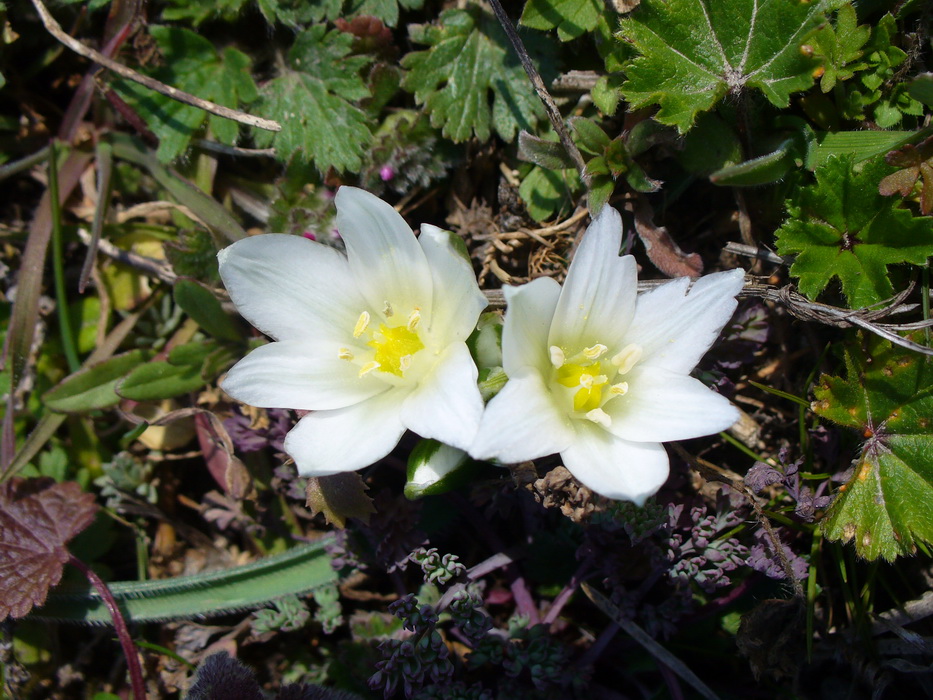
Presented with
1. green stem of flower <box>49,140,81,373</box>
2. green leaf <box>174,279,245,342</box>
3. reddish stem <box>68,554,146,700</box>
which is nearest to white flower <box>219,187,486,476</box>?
green leaf <box>174,279,245,342</box>

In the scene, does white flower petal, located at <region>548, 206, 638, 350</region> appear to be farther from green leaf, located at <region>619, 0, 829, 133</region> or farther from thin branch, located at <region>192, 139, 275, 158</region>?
thin branch, located at <region>192, 139, 275, 158</region>

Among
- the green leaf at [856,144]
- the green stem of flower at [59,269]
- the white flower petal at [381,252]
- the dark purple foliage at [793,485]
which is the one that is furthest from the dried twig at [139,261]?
the green leaf at [856,144]

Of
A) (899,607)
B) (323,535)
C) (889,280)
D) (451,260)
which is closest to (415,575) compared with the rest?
(323,535)

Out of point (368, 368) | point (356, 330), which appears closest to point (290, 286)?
point (356, 330)

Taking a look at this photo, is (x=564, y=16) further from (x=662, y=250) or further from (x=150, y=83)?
(x=150, y=83)

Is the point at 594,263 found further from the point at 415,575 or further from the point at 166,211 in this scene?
the point at 166,211

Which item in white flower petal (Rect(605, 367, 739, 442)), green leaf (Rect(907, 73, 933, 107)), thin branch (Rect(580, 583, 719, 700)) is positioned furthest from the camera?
thin branch (Rect(580, 583, 719, 700))
